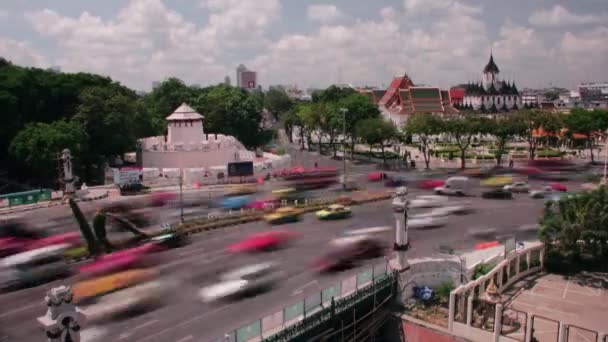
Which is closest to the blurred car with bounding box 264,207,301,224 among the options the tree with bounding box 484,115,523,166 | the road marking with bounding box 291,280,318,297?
the road marking with bounding box 291,280,318,297

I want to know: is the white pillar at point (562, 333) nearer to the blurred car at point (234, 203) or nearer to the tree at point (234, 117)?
the blurred car at point (234, 203)

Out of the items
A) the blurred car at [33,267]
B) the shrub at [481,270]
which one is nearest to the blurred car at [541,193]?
the shrub at [481,270]

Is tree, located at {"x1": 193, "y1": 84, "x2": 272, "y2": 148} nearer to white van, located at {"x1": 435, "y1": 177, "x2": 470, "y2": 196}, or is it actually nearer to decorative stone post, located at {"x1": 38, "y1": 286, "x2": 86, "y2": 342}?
white van, located at {"x1": 435, "y1": 177, "x2": 470, "y2": 196}

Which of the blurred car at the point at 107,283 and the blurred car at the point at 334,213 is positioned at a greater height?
the blurred car at the point at 334,213

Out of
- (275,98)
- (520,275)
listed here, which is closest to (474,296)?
(520,275)

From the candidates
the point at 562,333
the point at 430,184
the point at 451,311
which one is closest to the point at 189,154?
the point at 430,184

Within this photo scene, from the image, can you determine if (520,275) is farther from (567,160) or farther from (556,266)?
(567,160)
